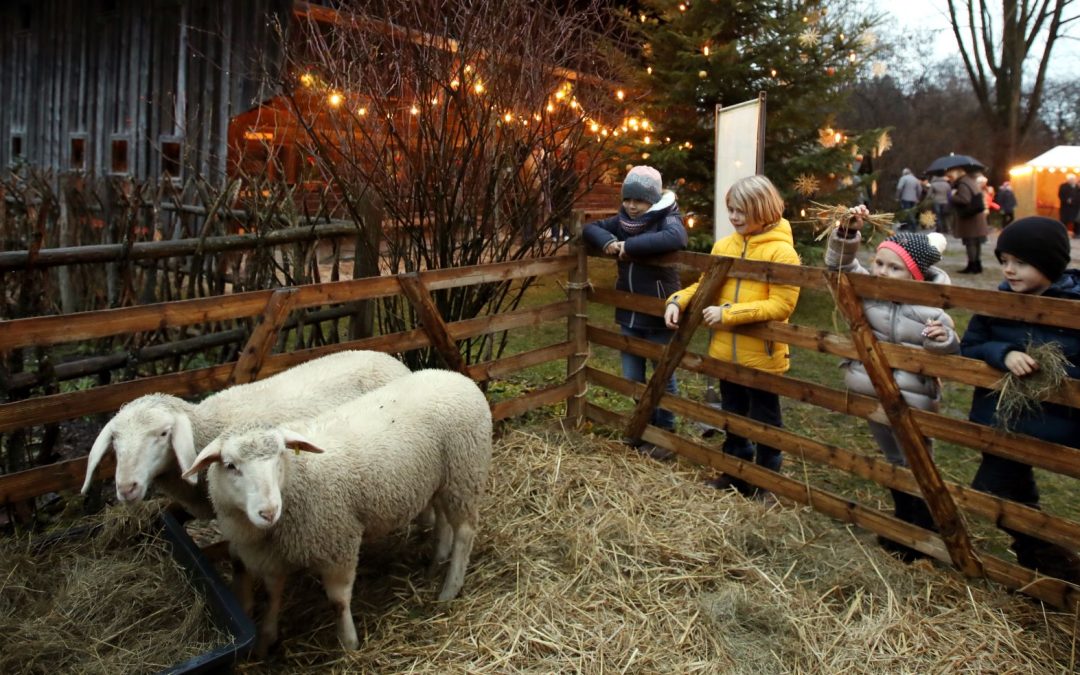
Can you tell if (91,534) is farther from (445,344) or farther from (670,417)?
(670,417)

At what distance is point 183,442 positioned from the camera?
2.66 m

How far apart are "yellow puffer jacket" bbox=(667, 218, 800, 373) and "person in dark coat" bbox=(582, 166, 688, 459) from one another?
0.38 m

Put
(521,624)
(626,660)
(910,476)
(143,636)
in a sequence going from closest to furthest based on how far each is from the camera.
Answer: (143,636) → (626,660) → (521,624) → (910,476)

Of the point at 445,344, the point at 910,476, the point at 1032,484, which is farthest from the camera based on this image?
the point at 445,344

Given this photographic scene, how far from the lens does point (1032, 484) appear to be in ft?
10.7

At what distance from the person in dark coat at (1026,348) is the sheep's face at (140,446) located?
311cm

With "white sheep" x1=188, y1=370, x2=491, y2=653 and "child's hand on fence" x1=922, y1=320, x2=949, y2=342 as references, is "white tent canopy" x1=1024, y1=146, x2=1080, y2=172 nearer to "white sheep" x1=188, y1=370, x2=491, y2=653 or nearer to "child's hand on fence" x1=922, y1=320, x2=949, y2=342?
Answer: "child's hand on fence" x1=922, y1=320, x2=949, y2=342

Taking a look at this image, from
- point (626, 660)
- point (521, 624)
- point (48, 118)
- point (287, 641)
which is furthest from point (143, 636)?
point (48, 118)

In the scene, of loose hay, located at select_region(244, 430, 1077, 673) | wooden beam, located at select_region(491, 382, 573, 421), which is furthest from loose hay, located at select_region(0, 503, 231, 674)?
wooden beam, located at select_region(491, 382, 573, 421)

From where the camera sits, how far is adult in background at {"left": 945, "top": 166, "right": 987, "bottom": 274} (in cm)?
1173

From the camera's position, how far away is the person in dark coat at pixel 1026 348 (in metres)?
3.00

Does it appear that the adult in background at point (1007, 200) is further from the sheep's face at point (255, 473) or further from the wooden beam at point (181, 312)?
the sheep's face at point (255, 473)

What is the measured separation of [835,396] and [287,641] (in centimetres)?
266

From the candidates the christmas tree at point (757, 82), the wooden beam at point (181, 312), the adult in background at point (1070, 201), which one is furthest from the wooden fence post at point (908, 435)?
the adult in background at point (1070, 201)
